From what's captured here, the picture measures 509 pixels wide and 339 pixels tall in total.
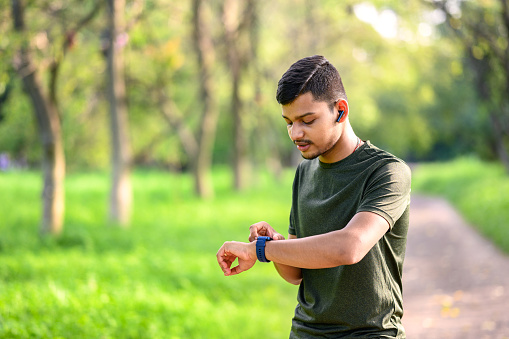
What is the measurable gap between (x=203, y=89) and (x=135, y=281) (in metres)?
11.3

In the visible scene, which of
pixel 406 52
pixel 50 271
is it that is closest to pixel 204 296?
pixel 50 271

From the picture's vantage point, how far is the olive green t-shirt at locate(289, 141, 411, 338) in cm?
219

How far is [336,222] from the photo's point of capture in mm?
2260

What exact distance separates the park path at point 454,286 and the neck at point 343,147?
4885 mm

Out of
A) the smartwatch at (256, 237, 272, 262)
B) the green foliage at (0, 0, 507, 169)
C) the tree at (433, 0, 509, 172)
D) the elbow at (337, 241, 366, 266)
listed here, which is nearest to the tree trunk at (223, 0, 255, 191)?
the green foliage at (0, 0, 507, 169)

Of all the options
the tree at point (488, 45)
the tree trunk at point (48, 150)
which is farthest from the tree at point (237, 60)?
the tree trunk at point (48, 150)

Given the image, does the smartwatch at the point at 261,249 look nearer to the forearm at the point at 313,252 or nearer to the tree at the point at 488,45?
the forearm at the point at 313,252

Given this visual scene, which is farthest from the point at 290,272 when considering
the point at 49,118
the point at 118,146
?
the point at 118,146

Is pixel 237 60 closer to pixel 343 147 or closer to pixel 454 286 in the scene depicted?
pixel 454 286

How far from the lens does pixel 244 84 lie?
24.1 m

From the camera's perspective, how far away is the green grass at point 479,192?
12736 millimetres

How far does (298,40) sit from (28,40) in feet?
63.7

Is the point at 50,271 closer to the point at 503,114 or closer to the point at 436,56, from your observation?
the point at 503,114

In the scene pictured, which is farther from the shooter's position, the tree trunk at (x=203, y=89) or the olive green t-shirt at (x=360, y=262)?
the tree trunk at (x=203, y=89)
